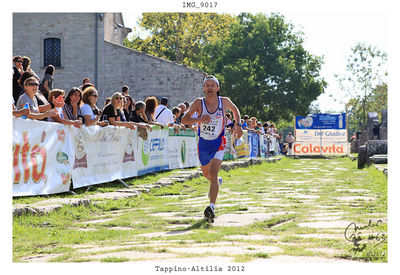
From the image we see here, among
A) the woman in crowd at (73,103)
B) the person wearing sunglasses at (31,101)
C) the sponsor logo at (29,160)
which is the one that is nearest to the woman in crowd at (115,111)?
the woman in crowd at (73,103)

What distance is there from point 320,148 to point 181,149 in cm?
2106

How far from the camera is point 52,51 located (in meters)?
34.2

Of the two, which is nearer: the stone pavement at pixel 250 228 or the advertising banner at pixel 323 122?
the stone pavement at pixel 250 228

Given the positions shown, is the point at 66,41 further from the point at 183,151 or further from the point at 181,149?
the point at 181,149

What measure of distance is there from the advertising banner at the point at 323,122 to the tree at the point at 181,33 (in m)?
14.8

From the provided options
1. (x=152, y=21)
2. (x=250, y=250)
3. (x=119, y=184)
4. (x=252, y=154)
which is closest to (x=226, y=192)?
(x=119, y=184)

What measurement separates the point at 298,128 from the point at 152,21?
712 inches

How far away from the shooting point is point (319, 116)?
1404 inches

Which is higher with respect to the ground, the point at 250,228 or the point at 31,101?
the point at 31,101

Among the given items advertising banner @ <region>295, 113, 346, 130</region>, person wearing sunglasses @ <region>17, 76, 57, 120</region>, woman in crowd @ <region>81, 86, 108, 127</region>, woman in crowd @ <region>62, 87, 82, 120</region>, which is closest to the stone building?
advertising banner @ <region>295, 113, 346, 130</region>

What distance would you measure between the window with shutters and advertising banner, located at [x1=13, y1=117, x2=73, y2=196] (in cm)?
2618

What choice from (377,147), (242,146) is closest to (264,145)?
(242,146)

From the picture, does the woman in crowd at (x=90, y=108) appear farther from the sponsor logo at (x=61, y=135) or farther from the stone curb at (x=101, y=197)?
the stone curb at (x=101, y=197)

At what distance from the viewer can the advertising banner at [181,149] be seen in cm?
1513
